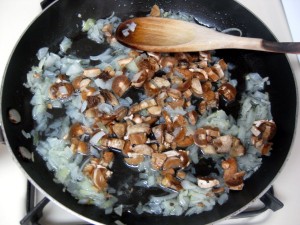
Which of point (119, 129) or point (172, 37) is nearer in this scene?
point (119, 129)

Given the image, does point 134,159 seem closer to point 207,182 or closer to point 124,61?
point 207,182

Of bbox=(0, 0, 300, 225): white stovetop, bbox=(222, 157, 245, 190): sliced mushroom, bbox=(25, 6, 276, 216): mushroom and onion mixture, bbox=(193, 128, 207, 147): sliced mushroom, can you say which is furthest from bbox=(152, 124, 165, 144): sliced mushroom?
bbox=(0, 0, 300, 225): white stovetop

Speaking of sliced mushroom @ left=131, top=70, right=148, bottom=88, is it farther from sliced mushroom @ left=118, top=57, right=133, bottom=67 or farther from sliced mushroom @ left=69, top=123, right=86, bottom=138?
sliced mushroom @ left=69, top=123, right=86, bottom=138

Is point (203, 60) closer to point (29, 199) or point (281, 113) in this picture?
point (281, 113)

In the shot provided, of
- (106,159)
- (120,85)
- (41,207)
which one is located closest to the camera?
(41,207)

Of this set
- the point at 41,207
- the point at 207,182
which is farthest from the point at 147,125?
the point at 41,207

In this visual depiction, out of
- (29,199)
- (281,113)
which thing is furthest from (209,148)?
(29,199)
